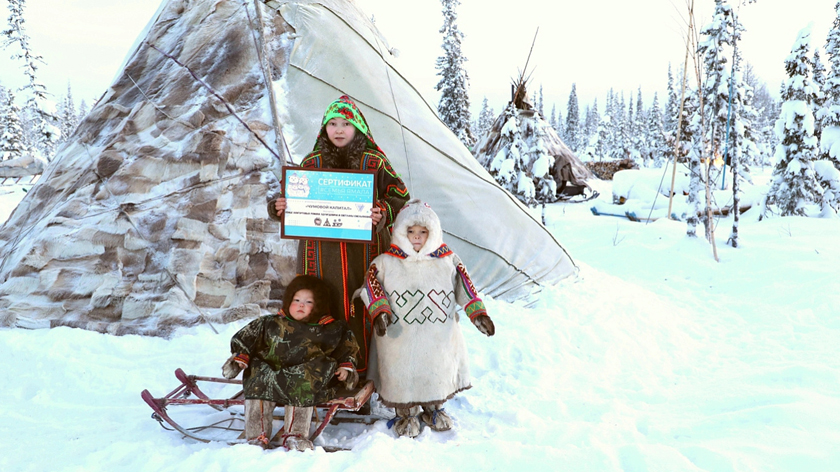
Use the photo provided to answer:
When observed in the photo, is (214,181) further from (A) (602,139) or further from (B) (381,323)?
(A) (602,139)

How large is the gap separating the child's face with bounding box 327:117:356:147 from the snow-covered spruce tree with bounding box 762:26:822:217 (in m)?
11.0

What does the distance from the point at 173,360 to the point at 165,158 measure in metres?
1.73

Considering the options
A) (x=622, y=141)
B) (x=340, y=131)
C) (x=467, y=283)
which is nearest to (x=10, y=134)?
(x=340, y=131)

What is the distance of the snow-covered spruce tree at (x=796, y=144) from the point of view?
385 inches

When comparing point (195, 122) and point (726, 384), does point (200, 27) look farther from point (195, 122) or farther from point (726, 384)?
point (726, 384)

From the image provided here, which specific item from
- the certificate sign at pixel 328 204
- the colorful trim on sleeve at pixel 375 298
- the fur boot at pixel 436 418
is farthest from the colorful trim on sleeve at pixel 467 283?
the fur boot at pixel 436 418

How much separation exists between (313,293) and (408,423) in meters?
0.86

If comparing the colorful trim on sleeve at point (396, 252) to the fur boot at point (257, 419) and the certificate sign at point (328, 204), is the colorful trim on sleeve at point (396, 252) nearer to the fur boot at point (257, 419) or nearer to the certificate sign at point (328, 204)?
the certificate sign at point (328, 204)

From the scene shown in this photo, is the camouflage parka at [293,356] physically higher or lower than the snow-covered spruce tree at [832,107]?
lower

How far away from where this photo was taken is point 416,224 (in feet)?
8.73

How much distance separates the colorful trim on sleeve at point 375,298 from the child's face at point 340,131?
75 cm

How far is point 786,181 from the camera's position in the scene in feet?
36.4

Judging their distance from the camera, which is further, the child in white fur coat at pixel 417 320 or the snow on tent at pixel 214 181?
the snow on tent at pixel 214 181

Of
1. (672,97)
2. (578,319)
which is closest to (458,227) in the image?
(578,319)
